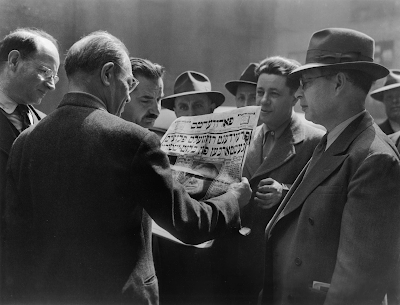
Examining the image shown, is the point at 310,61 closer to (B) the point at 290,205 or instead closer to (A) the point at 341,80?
(A) the point at 341,80

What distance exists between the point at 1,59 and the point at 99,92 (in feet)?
3.51

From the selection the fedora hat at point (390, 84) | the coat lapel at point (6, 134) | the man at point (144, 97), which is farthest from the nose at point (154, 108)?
the fedora hat at point (390, 84)

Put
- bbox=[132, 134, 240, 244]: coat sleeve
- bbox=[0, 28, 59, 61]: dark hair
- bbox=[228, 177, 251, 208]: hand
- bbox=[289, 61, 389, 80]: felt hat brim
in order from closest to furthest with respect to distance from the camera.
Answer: bbox=[132, 134, 240, 244]: coat sleeve < bbox=[289, 61, 389, 80]: felt hat brim < bbox=[228, 177, 251, 208]: hand < bbox=[0, 28, 59, 61]: dark hair

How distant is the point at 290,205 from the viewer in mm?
1965

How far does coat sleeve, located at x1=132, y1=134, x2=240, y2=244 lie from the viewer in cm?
161

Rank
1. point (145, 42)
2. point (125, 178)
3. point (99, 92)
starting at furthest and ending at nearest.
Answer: point (145, 42), point (99, 92), point (125, 178)

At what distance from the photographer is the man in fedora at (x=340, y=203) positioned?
164 cm

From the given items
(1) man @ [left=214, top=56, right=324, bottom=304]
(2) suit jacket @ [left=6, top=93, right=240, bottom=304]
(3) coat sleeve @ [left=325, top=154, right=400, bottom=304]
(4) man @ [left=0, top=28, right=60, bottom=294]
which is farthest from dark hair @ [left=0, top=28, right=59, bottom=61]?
(3) coat sleeve @ [left=325, top=154, right=400, bottom=304]

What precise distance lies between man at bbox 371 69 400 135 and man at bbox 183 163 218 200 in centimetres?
296

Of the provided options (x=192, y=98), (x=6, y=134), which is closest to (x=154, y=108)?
(x=192, y=98)

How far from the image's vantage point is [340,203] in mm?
1762

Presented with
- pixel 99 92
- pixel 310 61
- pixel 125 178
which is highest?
pixel 310 61

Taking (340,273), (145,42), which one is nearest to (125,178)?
(340,273)

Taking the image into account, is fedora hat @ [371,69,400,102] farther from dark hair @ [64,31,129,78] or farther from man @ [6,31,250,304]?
dark hair @ [64,31,129,78]
